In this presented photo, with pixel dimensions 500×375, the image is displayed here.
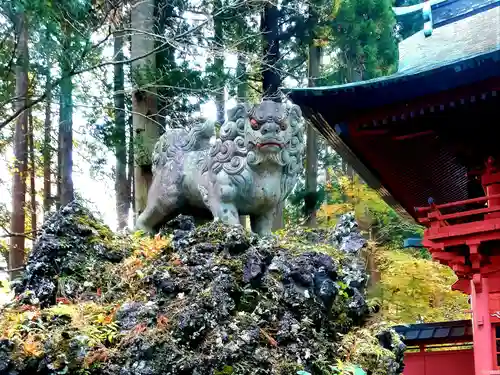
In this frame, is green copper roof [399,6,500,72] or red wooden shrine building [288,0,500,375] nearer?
red wooden shrine building [288,0,500,375]

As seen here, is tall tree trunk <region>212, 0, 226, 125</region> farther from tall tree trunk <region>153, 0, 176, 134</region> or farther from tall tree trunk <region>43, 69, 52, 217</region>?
tall tree trunk <region>43, 69, 52, 217</region>

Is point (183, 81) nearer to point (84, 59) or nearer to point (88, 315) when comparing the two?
point (84, 59)

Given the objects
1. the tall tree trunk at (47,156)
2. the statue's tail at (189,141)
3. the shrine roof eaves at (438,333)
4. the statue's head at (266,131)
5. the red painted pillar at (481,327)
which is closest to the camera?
the statue's head at (266,131)

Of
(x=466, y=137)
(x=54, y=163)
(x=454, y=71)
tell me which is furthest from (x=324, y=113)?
(x=54, y=163)

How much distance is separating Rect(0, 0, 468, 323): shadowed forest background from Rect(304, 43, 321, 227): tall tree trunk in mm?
25

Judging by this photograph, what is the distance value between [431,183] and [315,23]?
4.32m

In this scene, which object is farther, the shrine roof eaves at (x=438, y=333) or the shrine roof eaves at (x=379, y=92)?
the shrine roof eaves at (x=438, y=333)

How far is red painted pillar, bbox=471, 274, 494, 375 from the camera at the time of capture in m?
7.06

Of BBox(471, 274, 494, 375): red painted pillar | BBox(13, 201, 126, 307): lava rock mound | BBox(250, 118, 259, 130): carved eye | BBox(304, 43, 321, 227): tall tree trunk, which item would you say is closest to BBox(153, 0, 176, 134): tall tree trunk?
BBox(304, 43, 321, 227): tall tree trunk

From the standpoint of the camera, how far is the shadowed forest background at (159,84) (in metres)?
5.50

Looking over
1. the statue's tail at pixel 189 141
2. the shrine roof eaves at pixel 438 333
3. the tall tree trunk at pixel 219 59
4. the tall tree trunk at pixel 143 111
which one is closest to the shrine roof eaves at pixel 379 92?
the tall tree trunk at pixel 219 59

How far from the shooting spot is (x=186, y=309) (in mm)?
2648

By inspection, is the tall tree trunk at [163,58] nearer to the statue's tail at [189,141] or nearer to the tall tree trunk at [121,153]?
the tall tree trunk at [121,153]

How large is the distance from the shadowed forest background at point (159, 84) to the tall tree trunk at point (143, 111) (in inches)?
0.7
